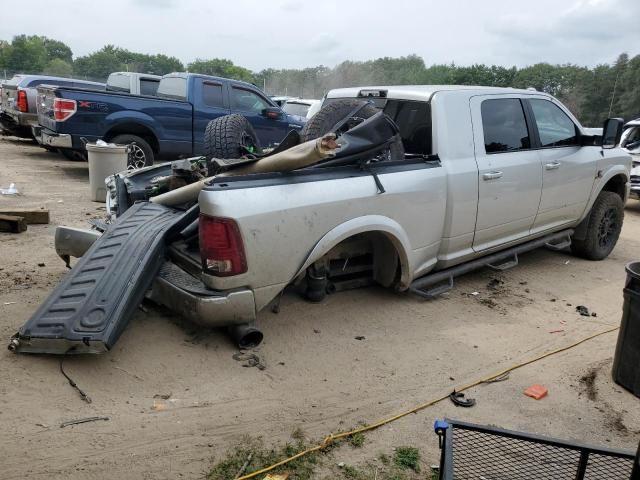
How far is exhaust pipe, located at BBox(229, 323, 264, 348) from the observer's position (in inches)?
142

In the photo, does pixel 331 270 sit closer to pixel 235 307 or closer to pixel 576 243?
Result: pixel 235 307

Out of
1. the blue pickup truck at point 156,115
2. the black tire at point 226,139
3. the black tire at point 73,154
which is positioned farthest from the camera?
the black tire at point 73,154

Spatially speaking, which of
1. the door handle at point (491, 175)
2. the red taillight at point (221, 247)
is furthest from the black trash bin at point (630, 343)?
the red taillight at point (221, 247)

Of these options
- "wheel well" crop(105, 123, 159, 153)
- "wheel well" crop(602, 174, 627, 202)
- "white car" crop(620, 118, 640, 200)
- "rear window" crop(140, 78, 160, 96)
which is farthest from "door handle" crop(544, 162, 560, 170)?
"rear window" crop(140, 78, 160, 96)

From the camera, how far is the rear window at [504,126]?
4.91 metres

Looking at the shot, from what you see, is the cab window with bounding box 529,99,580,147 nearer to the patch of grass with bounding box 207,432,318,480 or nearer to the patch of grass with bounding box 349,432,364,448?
the patch of grass with bounding box 349,432,364,448

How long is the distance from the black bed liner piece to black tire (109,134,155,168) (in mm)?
5992

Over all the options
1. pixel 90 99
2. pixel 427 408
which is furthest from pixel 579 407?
pixel 90 99

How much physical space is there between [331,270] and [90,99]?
6.53 metres

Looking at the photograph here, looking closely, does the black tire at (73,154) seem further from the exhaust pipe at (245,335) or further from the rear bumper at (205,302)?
the exhaust pipe at (245,335)

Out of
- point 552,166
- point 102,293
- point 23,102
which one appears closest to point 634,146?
point 552,166

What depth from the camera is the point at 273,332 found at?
4.01 meters

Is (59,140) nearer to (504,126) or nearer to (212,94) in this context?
(212,94)

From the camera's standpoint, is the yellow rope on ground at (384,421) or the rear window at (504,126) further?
the rear window at (504,126)
